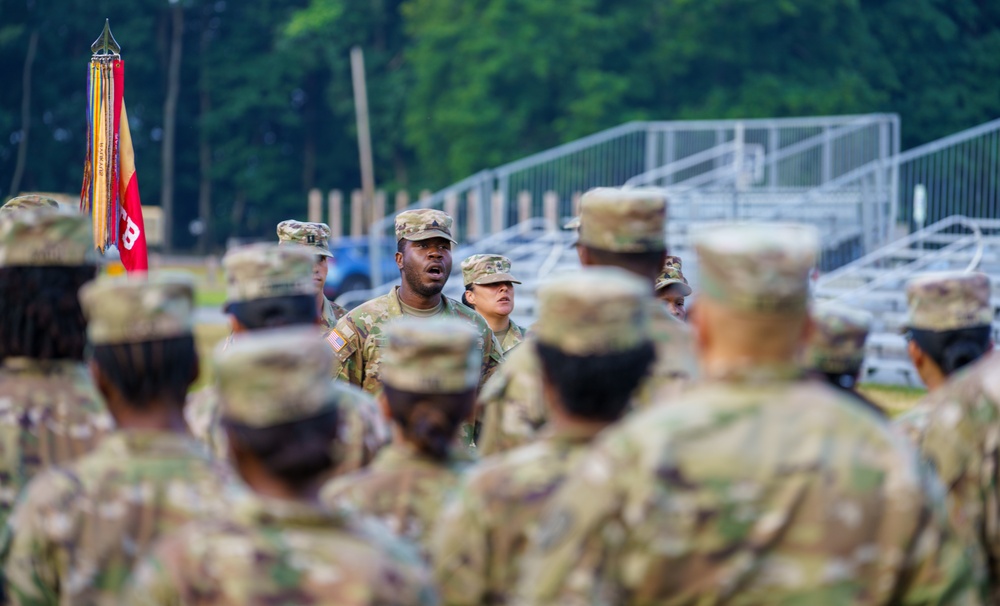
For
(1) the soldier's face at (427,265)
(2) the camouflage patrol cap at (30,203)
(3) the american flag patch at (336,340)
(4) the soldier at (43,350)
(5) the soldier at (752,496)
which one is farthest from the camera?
(1) the soldier's face at (427,265)

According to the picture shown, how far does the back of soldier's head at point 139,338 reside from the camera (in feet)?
13.4

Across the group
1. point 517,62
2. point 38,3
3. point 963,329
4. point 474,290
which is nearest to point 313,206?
point 517,62

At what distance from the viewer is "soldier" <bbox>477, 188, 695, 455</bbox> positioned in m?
5.02

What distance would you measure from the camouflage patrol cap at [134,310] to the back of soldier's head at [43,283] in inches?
33.1

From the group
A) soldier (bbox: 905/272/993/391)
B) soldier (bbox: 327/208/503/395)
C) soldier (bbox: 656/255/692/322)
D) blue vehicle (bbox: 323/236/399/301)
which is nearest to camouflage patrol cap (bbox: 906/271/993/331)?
soldier (bbox: 905/272/993/391)

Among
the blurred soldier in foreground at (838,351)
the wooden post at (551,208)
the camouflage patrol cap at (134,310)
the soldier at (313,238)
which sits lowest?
the wooden post at (551,208)

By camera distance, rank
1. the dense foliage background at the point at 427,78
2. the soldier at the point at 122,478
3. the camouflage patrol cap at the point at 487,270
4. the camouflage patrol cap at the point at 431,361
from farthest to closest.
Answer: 1. the dense foliage background at the point at 427,78
2. the camouflage patrol cap at the point at 487,270
3. the camouflage patrol cap at the point at 431,361
4. the soldier at the point at 122,478

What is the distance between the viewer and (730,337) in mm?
3338

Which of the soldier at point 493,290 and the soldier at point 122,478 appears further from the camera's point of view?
the soldier at point 493,290

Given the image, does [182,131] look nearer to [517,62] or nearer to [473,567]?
[517,62]

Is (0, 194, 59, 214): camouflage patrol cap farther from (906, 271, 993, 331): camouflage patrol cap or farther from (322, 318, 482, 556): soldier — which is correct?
(906, 271, 993, 331): camouflage patrol cap

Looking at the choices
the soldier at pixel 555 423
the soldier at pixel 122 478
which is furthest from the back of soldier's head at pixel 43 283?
the soldier at pixel 555 423

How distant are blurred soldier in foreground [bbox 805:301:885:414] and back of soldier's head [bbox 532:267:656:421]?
147 centimetres

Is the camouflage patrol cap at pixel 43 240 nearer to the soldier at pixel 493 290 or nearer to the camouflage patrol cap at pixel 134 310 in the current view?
the camouflage patrol cap at pixel 134 310
